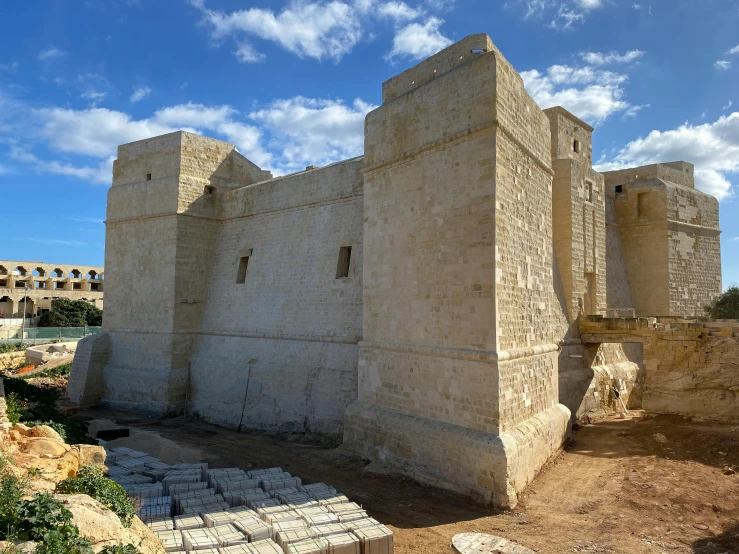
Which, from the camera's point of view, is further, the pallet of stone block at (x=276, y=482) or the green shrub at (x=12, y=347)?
the green shrub at (x=12, y=347)

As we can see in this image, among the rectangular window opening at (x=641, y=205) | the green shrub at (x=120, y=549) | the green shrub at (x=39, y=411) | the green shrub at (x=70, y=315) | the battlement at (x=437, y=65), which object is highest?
the battlement at (x=437, y=65)

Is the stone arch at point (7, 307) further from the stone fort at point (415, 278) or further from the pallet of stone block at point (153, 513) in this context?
the pallet of stone block at point (153, 513)

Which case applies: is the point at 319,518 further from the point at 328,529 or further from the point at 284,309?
the point at 284,309

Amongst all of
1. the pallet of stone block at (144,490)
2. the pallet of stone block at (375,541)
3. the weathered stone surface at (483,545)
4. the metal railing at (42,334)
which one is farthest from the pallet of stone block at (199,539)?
the metal railing at (42,334)

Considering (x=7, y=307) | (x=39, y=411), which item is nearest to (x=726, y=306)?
(x=39, y=411)

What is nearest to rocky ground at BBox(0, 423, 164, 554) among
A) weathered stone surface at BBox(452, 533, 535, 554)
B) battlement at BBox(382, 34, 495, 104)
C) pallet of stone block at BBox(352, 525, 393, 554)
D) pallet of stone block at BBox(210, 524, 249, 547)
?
pallet of stone block at BBox(210, 524, 249, 547)

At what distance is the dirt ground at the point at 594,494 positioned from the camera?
21.7 feet

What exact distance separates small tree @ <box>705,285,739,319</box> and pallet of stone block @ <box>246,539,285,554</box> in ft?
51.0

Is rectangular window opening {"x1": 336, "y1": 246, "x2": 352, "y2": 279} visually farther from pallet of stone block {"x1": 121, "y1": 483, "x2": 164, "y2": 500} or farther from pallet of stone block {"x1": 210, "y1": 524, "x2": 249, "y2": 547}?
pallet of stone block {"x1": 210, "y1": 524, "x2": 249, "y2": 547}

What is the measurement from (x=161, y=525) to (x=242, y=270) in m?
10.3

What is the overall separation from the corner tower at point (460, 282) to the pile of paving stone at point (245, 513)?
2.14 m

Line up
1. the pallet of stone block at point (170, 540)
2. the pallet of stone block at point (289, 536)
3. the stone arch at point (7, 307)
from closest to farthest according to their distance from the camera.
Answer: the pallet of stone block at point (170, 540) < the pallet of stone block at point (289, 536) < the stone arch at point (7, 307)

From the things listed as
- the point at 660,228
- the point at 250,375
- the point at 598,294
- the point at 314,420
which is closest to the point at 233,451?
the point at 314,420

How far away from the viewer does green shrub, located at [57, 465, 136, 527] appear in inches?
213
